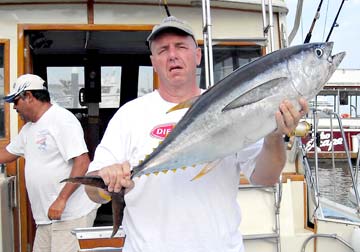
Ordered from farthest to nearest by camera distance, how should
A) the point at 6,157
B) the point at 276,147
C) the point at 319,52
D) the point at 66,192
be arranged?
the point at 6,157
the point at 66,192
the point at 276,147
the point at 319,52

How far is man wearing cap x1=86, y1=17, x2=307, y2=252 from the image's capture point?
2.01m

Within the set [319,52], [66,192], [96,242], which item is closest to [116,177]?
[319,52]

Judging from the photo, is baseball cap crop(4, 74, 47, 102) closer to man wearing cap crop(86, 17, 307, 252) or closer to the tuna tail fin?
man wearing cap crop(86, 17, 307, 252)

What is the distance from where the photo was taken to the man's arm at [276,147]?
173cm

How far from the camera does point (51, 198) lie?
3.76 meters

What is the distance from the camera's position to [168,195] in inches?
80.7

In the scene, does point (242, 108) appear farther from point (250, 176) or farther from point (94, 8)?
point (94, 8)

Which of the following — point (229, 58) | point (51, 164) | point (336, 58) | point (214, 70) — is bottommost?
point (51, 164)

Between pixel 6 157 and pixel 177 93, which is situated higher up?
pixel 177 93

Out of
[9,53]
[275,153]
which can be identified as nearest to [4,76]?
[9,53]

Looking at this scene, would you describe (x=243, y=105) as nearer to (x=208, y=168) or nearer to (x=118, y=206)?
(x=208, y=168)

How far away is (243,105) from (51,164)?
2.32 meters

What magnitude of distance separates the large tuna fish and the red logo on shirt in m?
0.19

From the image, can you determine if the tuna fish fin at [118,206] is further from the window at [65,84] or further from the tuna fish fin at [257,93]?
the window at [65,84]
